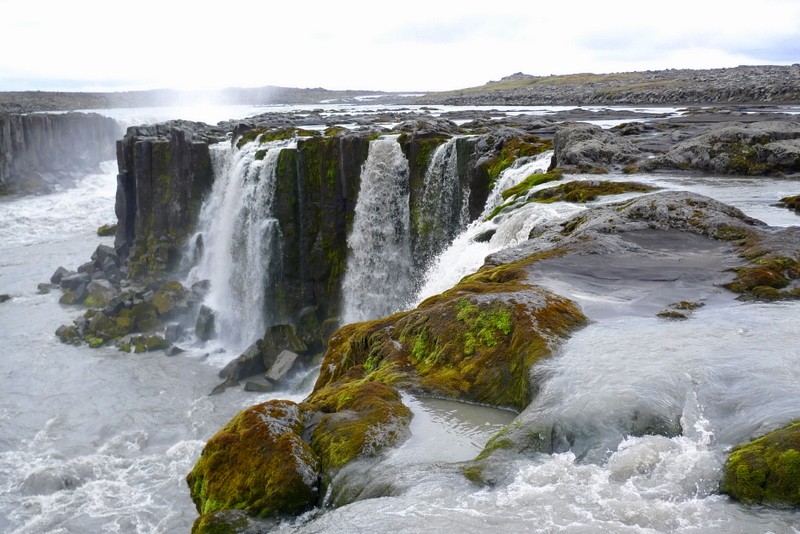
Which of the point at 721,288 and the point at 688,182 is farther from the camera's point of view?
the point at 688,182

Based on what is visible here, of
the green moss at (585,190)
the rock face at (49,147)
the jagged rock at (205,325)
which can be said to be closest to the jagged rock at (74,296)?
the jagged rock at (205,325)

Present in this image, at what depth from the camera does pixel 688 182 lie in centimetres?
2262

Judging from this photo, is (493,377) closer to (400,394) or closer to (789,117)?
(400,394)

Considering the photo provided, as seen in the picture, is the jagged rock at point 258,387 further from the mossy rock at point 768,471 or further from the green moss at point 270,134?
the mossy rock at point 768,471

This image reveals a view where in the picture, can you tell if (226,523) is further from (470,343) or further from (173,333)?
(173,333)

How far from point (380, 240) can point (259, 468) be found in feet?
87.7

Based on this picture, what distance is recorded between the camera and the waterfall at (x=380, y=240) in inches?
1344

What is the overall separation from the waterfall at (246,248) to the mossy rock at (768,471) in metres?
32.7

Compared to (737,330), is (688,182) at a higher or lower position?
higher

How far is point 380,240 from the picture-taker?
3500 cm

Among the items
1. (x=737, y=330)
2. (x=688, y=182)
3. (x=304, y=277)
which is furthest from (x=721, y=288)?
(x=304, y=277)

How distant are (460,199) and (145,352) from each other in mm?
18102

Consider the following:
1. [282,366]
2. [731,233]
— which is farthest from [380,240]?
[731,233]

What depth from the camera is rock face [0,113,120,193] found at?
78.4m
